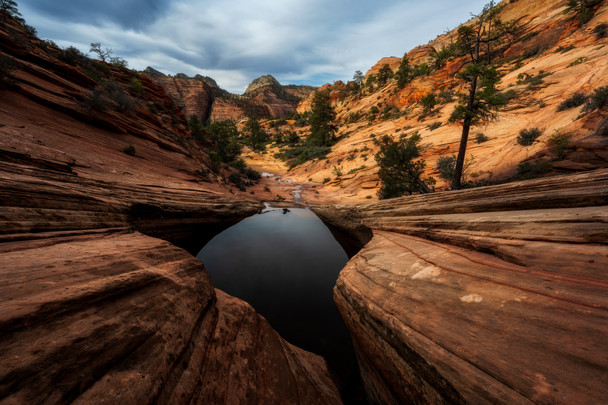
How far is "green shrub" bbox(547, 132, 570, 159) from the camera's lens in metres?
8.22

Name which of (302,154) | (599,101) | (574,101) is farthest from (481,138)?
(302,154)

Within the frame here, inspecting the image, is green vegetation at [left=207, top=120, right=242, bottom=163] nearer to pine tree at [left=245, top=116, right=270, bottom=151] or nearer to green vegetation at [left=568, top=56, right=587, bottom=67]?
pine tree at [left=245, top=116, right=270, bottom=151]

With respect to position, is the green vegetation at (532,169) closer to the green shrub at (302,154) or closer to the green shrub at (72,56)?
the green shrub at (302,154)

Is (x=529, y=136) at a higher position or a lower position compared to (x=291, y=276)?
higher

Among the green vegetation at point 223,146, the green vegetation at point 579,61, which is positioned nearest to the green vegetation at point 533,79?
the green vegetation at point 579,61

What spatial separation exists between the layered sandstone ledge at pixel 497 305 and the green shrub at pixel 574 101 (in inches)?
494

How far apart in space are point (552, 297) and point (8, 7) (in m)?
31.1

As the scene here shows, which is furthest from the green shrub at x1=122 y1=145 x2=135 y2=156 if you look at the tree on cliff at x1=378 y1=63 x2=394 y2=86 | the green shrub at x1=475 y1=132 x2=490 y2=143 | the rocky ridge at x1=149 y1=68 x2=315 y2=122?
the rocky ridge at x1=149 y1=68 x2=315 y2=122

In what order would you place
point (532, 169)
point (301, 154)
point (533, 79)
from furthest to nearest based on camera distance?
point (301, 154) < point (533, 79) < point (532, 169)

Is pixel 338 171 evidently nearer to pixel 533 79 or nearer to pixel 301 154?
pixel 301 154

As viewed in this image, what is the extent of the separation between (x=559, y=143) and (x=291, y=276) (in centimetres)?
1331

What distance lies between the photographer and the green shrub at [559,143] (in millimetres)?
8219

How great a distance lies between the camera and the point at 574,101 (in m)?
10.6

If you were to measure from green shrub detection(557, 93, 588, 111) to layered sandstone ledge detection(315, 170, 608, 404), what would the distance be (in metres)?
12.5
